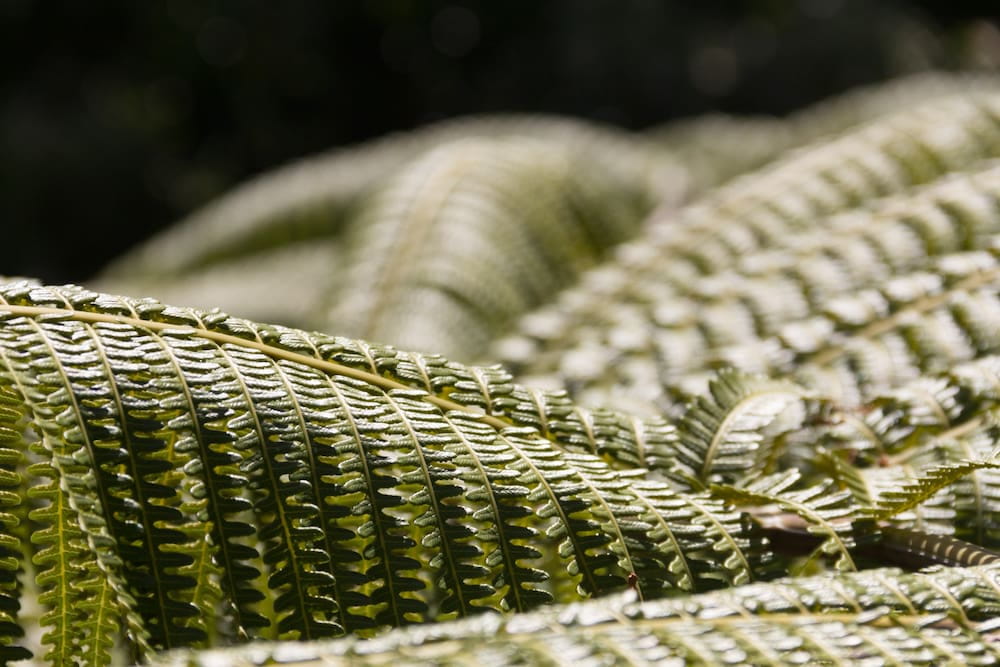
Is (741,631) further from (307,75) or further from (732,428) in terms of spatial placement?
(307,75)

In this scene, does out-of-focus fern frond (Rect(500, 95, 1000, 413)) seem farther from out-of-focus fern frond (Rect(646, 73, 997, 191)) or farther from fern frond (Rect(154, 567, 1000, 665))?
out-of-focus fern frond (Rect(646, 73, 997, 191))

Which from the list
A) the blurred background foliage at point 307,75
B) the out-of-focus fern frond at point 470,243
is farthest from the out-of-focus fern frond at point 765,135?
the blurred background foliage at point 307,75

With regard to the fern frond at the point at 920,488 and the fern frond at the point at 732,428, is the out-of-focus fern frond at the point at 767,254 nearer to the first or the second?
the fern frond at the point at 732,428

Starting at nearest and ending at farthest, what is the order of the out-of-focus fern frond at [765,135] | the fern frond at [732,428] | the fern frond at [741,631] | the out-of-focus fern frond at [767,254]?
the fern frond at [741,631] < the fern frond at [732,428] < the out-of-focus fern frond at [767,254] < the out-of-focus fern frond at [765,135]

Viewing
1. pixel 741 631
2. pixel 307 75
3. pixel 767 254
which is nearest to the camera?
pixel 741 631

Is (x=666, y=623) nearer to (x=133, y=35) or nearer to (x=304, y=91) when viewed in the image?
(x=304, y=91)

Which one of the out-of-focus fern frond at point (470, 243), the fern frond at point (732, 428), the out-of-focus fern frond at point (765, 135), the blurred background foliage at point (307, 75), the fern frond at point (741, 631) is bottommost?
the fern frond at point (741, 631)

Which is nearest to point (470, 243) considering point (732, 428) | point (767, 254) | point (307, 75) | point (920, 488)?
point (767, 254)

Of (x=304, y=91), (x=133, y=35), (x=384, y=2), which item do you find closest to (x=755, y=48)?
(x=384, y=2)
